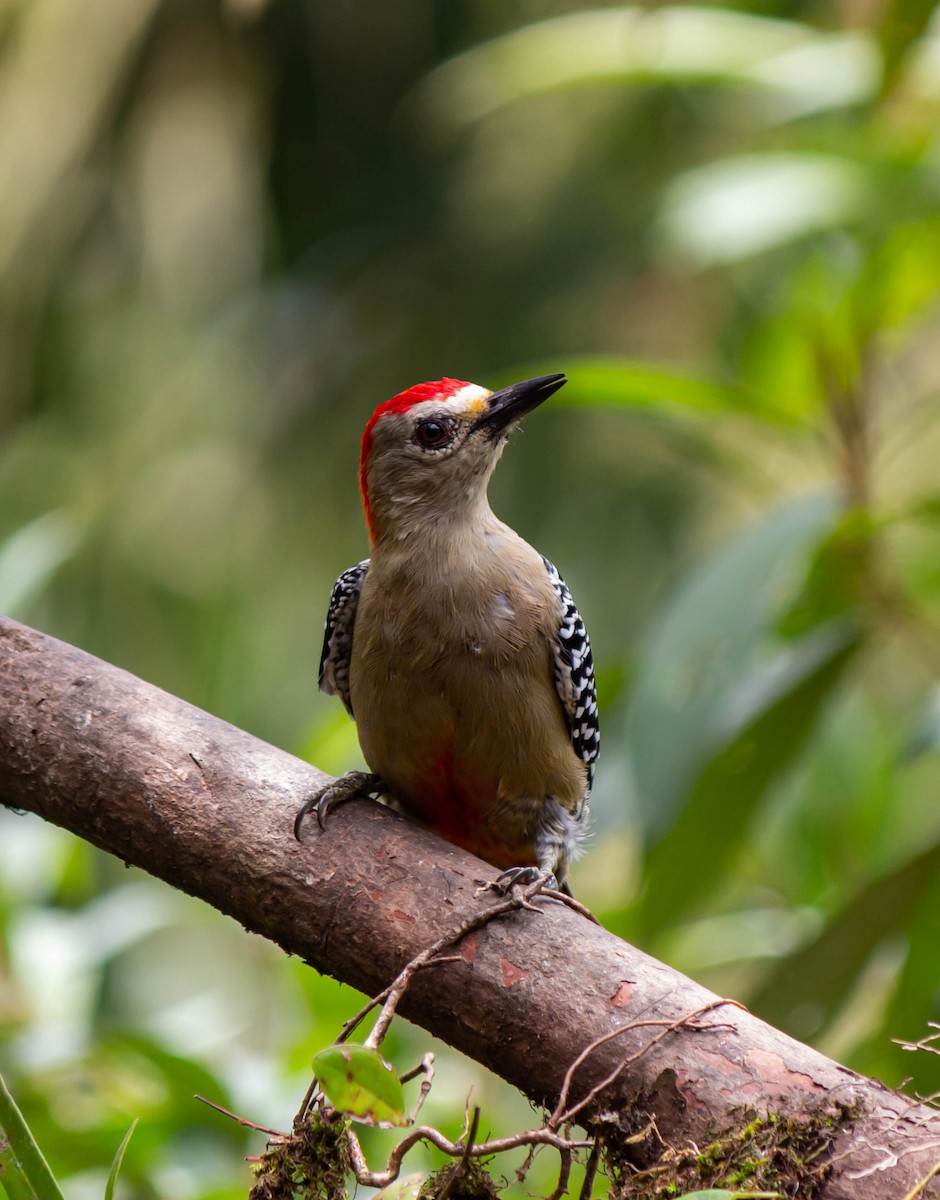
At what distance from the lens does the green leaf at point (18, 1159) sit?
212 cm

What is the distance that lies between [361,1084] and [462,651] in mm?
1677

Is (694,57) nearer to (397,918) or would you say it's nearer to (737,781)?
(737,781)

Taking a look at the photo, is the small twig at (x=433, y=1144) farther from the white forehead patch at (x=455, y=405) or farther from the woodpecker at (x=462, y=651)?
the white forehead patch at (x=455, y=405)

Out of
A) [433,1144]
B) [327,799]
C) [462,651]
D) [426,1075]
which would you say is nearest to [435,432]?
[462,651]

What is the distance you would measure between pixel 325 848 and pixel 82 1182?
1.61m

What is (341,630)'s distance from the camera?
3.97 metres

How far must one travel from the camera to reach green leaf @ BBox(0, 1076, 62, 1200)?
2.12 metres

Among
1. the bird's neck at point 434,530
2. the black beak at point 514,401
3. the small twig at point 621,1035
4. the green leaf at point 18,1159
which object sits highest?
the black beak at point 514,401

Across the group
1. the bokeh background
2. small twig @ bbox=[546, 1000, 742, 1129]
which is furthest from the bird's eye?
small twig @ bbox=[546, 1000, 742, 1129]

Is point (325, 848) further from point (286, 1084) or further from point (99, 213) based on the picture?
point (99, 213)

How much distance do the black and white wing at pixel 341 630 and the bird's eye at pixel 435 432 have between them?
435 millimetres

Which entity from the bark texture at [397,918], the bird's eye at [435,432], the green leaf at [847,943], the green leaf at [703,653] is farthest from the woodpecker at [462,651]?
the green leaf at [847,943]

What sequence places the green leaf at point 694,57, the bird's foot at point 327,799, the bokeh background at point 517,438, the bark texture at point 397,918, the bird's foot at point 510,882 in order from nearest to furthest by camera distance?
the bark texture at point 397,918
the bird's foot at point 510,882
the bird's foot at point 327,799
the bokeh background at point 517,438
the green leaf at point 694,57

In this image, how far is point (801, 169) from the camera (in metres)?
4.42
